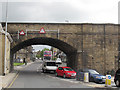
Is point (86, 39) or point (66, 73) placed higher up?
point (86, 39)

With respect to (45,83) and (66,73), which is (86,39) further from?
(45,83)

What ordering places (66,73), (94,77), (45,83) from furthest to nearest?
1. (66,73)
2. (94,77)
3. (45,83)

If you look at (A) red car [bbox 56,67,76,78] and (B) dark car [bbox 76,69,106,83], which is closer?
(B) dark car [bbox 76,69,106,83]

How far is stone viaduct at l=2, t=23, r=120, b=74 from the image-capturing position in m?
27.6

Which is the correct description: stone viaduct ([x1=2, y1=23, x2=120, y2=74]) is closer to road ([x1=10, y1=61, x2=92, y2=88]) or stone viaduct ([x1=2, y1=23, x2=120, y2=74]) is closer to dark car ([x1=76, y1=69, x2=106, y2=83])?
road ([x1=10, y1=61, x2=92, y2=88])

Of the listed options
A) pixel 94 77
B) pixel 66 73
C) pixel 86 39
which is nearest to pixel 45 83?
pixel 94 77

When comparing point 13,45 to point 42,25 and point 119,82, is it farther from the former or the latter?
point 119,82

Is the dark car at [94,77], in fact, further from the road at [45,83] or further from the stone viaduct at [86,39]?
the stone viaduct at [86,39]

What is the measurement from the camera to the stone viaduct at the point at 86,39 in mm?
27625

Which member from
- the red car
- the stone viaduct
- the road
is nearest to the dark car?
the road

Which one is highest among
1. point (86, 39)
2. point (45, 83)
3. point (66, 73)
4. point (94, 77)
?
point (86, 39)

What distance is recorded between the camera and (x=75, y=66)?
28.5 meters

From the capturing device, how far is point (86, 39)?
28203mm

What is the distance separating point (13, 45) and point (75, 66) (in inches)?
389
